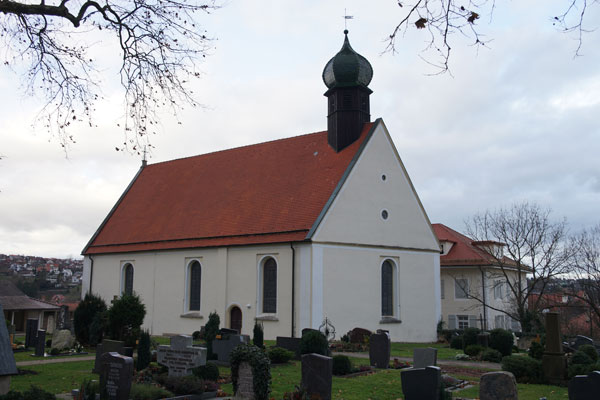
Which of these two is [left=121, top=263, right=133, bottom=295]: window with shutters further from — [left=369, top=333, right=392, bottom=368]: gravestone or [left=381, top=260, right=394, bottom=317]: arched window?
[left=369, top=333, right=392, bottom=368]: gravestone

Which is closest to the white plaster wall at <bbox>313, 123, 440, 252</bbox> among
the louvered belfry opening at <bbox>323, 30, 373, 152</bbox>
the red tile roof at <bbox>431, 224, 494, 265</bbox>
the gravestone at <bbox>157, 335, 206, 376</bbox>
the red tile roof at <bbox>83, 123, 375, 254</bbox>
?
the red tile roof at <bbox>83, 123, 375, 254</bbox>

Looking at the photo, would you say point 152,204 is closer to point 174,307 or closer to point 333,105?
point 174,307

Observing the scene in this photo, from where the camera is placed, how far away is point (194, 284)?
2625 cm

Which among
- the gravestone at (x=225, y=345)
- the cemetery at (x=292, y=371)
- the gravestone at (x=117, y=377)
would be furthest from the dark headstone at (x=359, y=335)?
the gravestone at (x=117, y=377)

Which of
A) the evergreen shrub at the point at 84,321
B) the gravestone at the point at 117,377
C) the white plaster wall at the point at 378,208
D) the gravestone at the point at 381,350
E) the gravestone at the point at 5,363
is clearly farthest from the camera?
the white plaster wall at the point at 378,208

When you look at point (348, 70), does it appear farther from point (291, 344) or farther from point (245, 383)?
point (245, 383)

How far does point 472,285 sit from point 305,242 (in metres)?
17.0

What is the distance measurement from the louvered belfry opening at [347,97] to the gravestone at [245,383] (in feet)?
52.4

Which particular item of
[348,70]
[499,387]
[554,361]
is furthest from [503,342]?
[348,70]

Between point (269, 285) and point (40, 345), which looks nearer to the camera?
point (40, 345)

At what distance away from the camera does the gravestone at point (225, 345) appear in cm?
1609

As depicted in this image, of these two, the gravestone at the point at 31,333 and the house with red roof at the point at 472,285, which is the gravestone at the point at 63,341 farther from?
the house with red roof at the point at 472,285

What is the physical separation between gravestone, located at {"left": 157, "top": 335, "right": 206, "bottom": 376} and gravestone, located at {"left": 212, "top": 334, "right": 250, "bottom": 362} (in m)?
2.77

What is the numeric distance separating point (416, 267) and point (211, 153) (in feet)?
43.4
